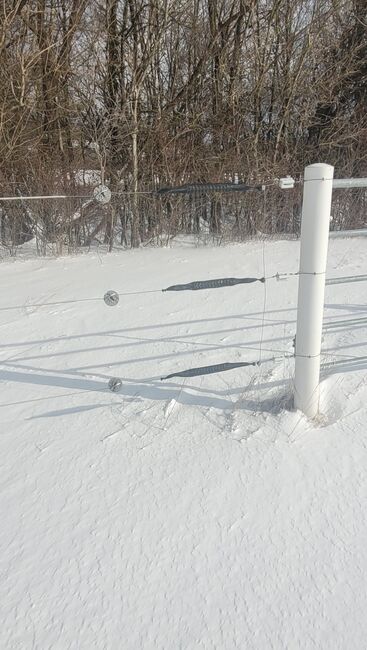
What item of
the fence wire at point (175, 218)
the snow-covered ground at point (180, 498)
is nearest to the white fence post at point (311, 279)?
the snow-covered ground at point (180, 498)

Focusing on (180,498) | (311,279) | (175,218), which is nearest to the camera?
(180,498)

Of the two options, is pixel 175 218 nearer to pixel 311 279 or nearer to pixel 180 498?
pixel 311 279

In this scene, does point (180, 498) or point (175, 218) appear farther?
point (175, 218)

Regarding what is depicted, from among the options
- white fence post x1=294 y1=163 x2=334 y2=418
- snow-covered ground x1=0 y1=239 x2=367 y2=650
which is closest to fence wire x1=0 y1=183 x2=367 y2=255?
snow-covered ground x1=0 y1=239 x2=367 y2=650

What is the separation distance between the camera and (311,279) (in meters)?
2.11

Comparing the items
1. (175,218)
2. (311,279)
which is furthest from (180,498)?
(175,218)

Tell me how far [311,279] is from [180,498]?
3.85 ft

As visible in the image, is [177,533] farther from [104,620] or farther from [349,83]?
[349,83]

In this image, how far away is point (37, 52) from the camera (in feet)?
28.2

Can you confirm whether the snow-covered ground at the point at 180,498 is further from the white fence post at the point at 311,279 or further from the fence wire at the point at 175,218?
the fence wire at the point at 175,218

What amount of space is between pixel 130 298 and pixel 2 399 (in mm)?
2348

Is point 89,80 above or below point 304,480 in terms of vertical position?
above

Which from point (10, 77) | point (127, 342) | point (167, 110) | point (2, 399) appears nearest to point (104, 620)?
point (2, 399)

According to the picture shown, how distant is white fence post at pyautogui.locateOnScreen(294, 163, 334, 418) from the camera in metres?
2.00
